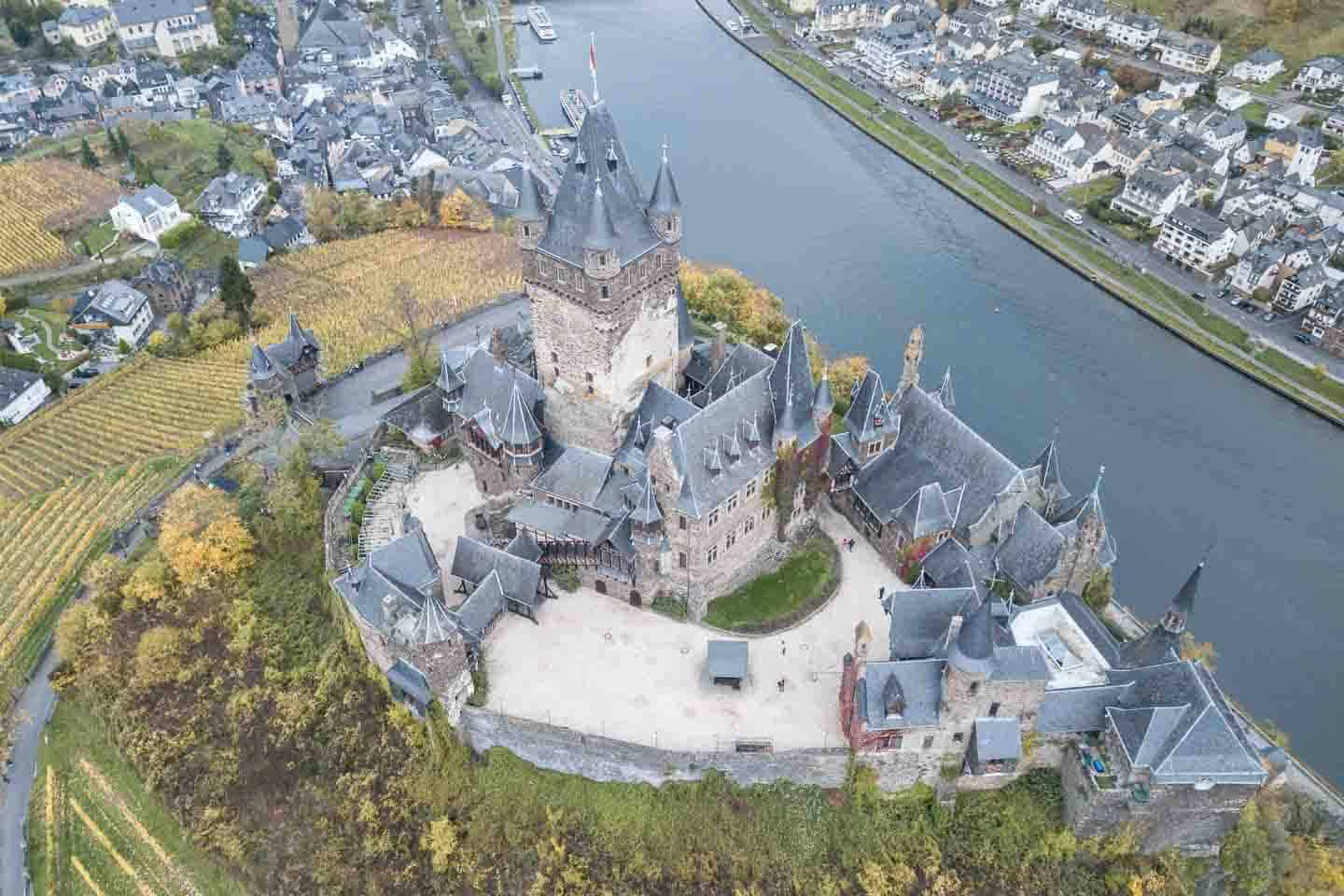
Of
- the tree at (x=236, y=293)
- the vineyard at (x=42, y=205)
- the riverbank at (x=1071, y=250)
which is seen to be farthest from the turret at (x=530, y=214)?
the vineyard at (x=42, y=205)

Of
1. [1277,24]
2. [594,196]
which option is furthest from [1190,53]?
[594,196]

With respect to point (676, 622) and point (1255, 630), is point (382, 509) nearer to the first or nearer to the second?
point (676, 622)

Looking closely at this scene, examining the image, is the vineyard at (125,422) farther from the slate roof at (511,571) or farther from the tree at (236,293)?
the slate roof at (511,571)

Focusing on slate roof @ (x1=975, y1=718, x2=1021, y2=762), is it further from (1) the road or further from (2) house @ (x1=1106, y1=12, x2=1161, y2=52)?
(2) house @ (x1=1106, y1=12, x2=1161, y2=52)

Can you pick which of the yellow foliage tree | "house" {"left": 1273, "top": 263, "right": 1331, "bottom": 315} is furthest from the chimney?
"house" {"left": 1273, "top": 263, "right": 1331, "bottom": 315}

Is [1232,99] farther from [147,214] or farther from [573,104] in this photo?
[147,214]

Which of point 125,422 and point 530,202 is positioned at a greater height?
point 530,202
